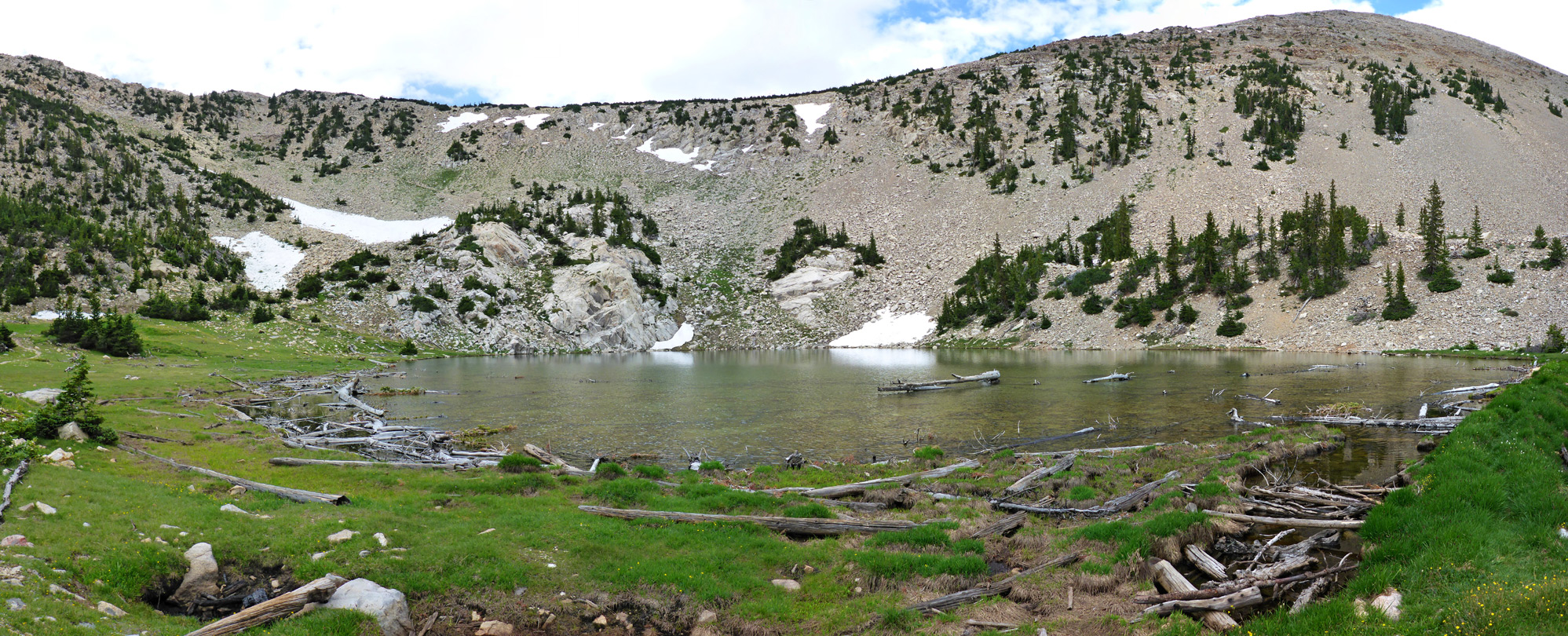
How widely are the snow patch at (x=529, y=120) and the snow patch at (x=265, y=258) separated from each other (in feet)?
230

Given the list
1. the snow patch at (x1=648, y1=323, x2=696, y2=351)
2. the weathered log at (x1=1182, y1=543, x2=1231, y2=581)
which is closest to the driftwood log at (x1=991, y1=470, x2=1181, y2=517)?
the weathered log at (x1=1182, y1=543, x2=1231, y2=581)

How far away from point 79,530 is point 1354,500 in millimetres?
22076

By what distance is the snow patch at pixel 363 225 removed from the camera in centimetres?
10438

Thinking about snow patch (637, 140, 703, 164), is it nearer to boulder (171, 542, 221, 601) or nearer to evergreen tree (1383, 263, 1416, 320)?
evergreen tree (1383, 263, 1416, 320)

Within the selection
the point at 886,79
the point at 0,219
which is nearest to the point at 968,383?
the point at 0,219

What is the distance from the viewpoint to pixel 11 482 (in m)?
11.1

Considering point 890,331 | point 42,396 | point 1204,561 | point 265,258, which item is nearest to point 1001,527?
point 1204,561

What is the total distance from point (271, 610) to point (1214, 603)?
39.4 feet

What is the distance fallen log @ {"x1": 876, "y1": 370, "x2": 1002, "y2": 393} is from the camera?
126 feet

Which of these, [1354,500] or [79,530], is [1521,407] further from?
[79,530]

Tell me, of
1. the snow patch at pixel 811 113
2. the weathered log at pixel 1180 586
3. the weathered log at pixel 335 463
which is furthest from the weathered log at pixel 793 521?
the snow patch at pixel 811 113

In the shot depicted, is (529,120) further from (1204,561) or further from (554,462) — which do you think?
(1204,561)

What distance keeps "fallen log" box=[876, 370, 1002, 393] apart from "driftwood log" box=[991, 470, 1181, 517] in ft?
75.6

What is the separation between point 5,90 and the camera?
108m
